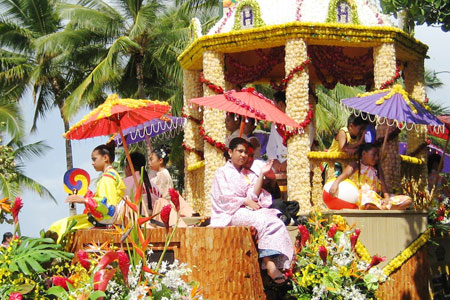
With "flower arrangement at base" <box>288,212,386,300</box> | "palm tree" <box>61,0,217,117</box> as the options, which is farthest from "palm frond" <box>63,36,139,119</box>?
"flower arrangement at base" <box>288,212,386,300</box>

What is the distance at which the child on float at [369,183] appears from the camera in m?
10.6

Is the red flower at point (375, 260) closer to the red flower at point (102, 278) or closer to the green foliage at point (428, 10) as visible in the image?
the green foliage at point (428, 10)

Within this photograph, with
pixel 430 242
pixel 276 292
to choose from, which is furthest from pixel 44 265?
pixel 430 242

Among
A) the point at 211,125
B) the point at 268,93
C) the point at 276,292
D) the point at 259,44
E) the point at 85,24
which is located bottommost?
the point at 276,292

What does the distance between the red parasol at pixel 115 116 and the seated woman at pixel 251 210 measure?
1379 mm

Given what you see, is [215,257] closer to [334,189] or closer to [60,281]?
[60,281]

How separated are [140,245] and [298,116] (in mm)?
5880

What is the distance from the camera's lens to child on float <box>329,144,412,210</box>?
10.6 meters

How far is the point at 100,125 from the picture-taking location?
35.0ft

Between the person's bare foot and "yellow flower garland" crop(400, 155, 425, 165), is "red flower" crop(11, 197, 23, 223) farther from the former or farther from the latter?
"yellow flower garland" crop(400, 155, 425, 165)

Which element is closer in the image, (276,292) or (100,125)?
(276,292)

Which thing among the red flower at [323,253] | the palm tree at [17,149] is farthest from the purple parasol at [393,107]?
the palm tree at [17,149]

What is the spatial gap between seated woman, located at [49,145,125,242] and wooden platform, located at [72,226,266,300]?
1.00 metres

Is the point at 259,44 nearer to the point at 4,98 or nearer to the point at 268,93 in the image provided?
the point at 268,93
